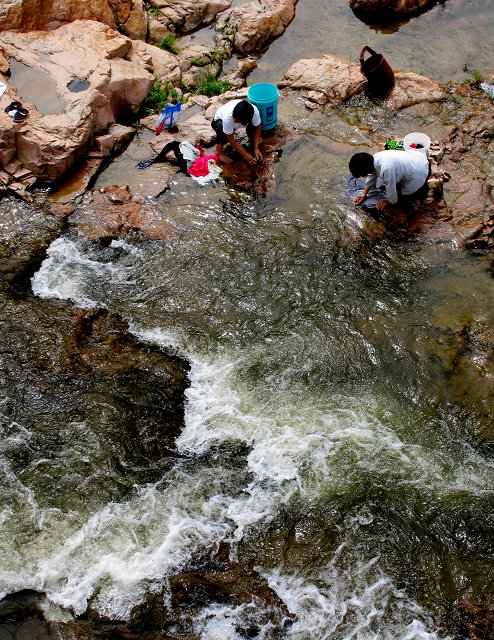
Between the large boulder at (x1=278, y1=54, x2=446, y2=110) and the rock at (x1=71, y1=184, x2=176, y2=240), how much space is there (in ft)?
12.7

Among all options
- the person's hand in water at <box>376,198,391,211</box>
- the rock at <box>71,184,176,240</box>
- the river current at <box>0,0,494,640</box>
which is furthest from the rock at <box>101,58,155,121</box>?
the person's hand in water at <box>376,198,391,211</box>

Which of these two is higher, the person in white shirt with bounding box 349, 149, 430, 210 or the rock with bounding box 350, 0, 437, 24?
the rock with bounding box 350, 0, 437, 24

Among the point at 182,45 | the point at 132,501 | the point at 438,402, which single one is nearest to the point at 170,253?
the point at 132,501

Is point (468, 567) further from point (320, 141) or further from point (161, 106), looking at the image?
point (161, 106)

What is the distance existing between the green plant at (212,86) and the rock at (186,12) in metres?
2.16

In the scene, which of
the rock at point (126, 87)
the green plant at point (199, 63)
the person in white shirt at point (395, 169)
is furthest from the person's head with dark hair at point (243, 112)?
the green plant at point (199, 63)

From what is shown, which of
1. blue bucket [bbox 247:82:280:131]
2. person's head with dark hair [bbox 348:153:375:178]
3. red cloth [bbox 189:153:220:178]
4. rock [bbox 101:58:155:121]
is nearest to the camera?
→ person's head with dark hair [bbox 348:153:375:178]

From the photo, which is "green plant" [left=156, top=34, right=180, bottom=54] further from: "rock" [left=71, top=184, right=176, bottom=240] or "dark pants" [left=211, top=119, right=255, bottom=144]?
"rock" [left=71, top=184, right=176, bottom=240]

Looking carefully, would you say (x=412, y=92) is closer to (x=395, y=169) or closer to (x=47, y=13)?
(x=395, y=169)

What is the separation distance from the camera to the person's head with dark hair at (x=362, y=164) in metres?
6.23

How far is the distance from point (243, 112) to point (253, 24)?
518 centimetres

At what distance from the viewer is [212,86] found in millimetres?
9688

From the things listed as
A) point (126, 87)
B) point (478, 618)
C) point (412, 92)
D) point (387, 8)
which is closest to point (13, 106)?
point (126, 87)

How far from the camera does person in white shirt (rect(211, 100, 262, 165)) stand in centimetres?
705
